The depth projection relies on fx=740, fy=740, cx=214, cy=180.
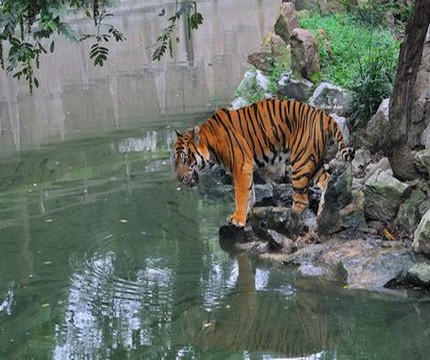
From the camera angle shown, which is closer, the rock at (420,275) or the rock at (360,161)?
the rock at (420,275)

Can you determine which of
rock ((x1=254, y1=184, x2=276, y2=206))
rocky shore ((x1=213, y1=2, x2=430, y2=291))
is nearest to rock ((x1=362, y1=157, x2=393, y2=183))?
rocky shore ((x1=213, y1=2, x2=430, y2=291))

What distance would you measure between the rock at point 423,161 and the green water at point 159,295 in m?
1.28

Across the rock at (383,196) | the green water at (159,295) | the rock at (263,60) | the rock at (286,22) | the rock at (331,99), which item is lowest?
the green water at (159,295)

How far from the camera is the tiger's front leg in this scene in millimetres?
6922

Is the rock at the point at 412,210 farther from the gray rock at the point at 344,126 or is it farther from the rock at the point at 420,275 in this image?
the gray rock at the point at 344,126

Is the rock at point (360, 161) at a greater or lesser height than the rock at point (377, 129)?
lesser

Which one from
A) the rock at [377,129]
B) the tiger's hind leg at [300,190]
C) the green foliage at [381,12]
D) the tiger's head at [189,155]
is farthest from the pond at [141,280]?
the green foliage at [381,12]

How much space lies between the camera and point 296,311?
5305mm

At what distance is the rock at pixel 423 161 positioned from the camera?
6.09 m

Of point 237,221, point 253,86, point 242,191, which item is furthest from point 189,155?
point 253,86

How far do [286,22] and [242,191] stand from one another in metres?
9.17

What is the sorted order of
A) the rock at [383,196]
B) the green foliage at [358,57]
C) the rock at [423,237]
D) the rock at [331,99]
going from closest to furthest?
1. the rock at [423,237]
2. the rock at [383,196]
3. the green foliage at [358,57]
4. the rock at [331,99]

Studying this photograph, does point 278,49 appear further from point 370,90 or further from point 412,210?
point 412,210

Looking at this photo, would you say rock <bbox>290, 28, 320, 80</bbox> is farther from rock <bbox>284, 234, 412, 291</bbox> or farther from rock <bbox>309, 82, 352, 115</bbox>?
rock <bbox>284, 234, 412, 291</bbox>
